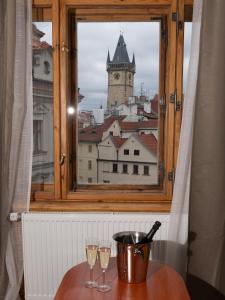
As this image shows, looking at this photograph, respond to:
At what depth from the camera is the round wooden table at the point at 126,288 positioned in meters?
1.37

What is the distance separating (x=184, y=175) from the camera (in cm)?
211

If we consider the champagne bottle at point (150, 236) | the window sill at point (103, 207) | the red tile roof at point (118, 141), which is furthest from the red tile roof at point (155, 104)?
the champagne bottle at point (150, 236)

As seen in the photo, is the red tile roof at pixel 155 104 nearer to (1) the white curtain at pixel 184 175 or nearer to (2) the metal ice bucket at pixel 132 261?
(1) the white curtain at pixel 184 175

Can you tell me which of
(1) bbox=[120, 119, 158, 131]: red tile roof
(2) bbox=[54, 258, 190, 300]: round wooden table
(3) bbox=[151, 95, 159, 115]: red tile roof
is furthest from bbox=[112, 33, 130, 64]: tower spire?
(2) bbox=[54, 258, 190, 300]: round wooden table

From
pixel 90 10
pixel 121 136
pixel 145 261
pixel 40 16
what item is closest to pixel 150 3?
pixel 90 10

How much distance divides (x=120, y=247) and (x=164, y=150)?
3.25ft

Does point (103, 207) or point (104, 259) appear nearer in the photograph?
point (104, 259)

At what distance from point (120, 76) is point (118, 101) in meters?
0.16

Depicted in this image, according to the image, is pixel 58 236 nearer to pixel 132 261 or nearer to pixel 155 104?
pixel 132 261

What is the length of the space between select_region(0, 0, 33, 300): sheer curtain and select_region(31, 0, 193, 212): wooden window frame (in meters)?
0.19

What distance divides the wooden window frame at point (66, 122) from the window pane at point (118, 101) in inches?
3.8

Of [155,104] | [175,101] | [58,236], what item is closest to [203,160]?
[175,101]

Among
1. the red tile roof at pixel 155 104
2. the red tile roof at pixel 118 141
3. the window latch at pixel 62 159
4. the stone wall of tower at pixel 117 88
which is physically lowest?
the window latch at pixel 62 159

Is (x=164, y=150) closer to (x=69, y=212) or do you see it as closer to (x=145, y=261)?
(x=69, y=212)
